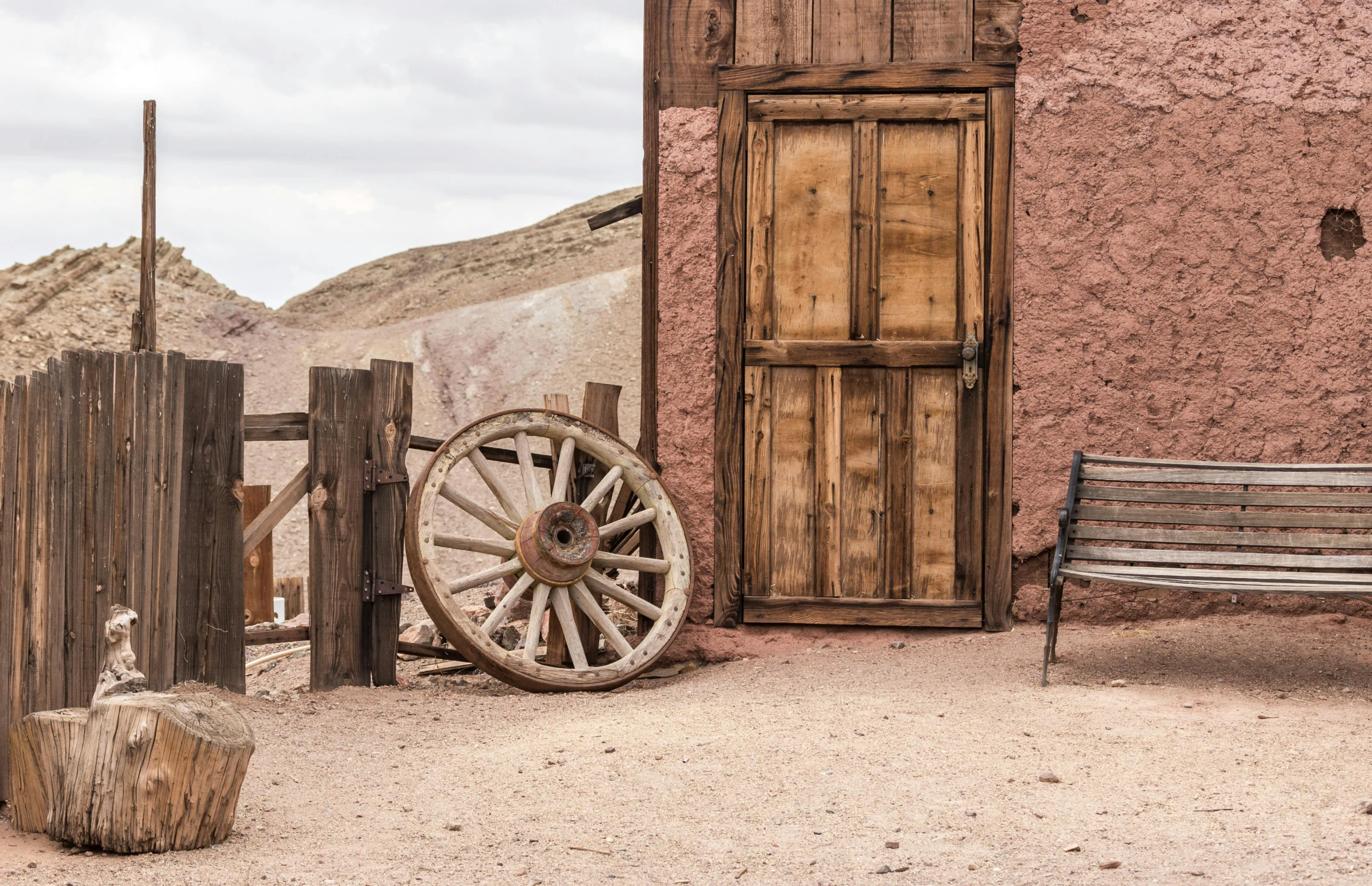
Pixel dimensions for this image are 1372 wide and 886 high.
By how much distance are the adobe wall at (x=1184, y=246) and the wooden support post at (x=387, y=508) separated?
1.62 m

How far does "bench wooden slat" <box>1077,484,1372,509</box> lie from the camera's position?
5316mm

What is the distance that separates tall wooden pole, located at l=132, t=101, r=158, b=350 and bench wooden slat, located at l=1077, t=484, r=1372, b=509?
5.09m

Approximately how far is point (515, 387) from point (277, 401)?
336cm

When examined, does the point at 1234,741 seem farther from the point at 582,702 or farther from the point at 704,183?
the point at 704,183

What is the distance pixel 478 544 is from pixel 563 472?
1.59ft

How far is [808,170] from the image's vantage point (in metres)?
5.88

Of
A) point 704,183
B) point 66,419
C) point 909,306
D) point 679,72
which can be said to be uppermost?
point 679,72

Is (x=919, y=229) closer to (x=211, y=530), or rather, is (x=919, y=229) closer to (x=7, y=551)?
(x=211, y=530)

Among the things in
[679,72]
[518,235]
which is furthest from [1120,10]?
[518,235]

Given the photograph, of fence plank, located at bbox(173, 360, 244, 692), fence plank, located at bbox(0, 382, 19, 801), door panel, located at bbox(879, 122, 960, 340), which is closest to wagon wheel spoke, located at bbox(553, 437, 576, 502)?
fence plank, located at bbox(173, 360, 244, 692)

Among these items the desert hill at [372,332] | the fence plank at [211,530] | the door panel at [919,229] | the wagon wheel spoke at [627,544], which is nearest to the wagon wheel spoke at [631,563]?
the wagon wheel spoke at [627,544]

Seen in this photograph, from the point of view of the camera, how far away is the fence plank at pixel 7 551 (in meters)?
4.08

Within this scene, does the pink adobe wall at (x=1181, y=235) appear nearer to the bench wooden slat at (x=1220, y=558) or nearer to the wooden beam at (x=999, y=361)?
the wooden beam at (x=999, y=361)

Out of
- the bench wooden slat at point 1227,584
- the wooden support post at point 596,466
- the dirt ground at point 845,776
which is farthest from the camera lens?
the wooden support post at point 596,466
